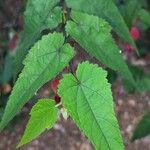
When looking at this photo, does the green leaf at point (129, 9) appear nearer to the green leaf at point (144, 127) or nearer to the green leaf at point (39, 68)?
the green leaf at point (144, 127)

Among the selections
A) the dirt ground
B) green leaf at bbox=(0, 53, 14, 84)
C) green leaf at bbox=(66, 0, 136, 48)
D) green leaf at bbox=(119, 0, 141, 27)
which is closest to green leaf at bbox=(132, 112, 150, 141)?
green leaf at bbox=(119, 0, 141, 27)

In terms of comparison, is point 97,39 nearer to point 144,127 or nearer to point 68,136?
point 144,127

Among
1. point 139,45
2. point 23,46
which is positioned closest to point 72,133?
point 139,45

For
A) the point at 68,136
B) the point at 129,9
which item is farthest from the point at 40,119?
the point at 68,136

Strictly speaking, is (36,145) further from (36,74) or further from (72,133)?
(36,74)

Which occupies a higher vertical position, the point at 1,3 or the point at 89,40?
the point at 89,40

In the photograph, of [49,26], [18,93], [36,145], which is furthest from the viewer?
[36,145]

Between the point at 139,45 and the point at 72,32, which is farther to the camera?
the point at 139,45

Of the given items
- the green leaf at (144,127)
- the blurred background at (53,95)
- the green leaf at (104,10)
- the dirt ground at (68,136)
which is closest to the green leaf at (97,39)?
the green leaf at (104,10)
